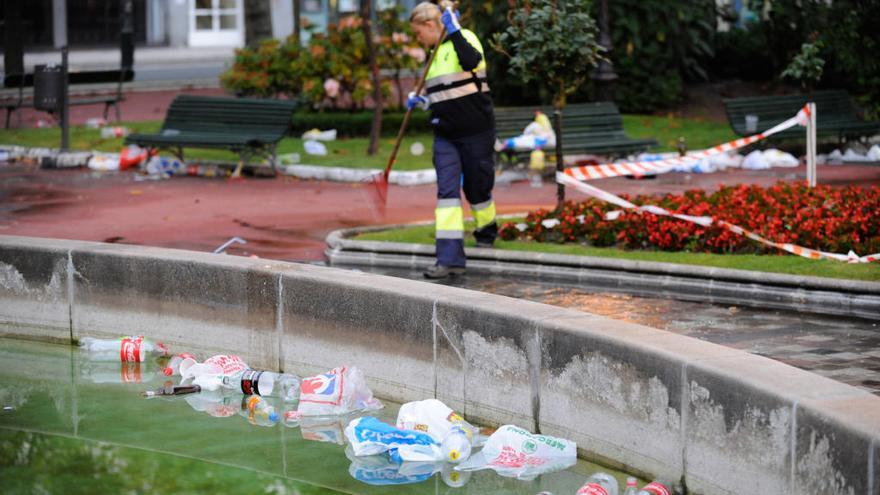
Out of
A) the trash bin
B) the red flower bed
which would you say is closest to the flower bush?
the trash bin

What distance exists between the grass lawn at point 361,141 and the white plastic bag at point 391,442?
10003mm

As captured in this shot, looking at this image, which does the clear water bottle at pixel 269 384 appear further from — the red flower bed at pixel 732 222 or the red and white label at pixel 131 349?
the red flower bed at pixel 732 222

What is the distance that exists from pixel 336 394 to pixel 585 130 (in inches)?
394

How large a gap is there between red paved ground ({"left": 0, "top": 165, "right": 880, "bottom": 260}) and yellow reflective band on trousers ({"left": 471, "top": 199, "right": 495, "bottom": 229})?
4.40 feet

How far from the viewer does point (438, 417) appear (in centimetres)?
711

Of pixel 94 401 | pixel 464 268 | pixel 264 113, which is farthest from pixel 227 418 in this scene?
pixel 264 113

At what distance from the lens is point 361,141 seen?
20.2m


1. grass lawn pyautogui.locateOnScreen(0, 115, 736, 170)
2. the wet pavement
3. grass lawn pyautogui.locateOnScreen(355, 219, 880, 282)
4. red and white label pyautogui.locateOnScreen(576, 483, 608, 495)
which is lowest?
red and white label pyautogui.locateOnScreen(576, 483, 608, 495)

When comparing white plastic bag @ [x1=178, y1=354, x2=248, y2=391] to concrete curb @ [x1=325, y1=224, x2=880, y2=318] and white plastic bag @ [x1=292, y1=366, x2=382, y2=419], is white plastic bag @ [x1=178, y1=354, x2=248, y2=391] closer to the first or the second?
white plastic bag @ [x1=292, y1=366, x2=382, y2=419]

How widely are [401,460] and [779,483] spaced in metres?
2.13

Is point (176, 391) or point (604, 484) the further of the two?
point (176, 391)

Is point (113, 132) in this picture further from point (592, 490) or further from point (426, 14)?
point (592, 490)

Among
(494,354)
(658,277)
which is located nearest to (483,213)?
(658,277)

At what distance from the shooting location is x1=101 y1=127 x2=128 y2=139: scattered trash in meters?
20.4
